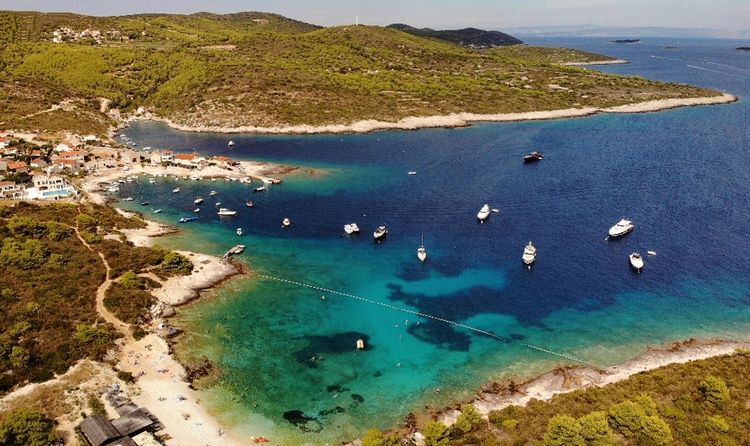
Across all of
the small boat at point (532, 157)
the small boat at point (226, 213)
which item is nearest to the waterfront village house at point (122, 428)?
the small boat at point (226, 213)

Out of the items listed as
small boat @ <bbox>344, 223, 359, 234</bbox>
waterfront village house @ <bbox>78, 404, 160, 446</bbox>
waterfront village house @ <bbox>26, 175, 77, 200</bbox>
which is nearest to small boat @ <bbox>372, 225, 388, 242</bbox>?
small boat @ <bbox>344, 223, 359, 234</bbox>

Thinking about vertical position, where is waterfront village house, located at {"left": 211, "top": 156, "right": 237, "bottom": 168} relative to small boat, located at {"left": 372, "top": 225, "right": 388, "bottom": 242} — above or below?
above

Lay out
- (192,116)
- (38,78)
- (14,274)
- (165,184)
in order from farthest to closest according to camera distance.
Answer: (38,78) < (192,116) < (165,184) < (14,274)

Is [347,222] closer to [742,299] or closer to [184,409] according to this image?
[184,409]

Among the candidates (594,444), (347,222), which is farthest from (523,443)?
(347,222)

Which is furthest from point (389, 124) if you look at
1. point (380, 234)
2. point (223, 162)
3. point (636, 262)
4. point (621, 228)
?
point (636, 262)

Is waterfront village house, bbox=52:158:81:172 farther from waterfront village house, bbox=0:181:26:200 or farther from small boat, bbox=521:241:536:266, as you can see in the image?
small boat, bbox=521:241:536:266
